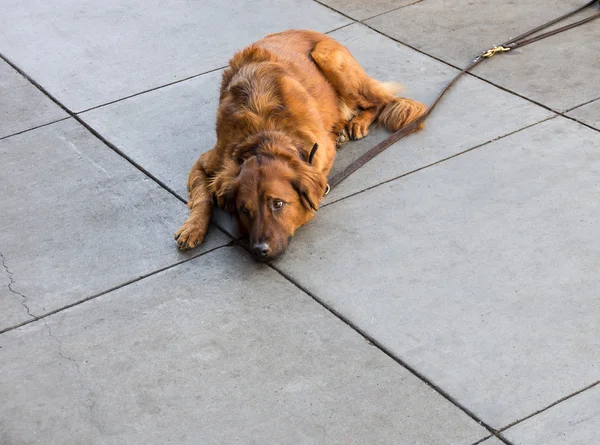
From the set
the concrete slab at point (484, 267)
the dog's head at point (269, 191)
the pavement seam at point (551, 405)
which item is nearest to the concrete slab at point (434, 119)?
the concrete slab at point (484, 267)

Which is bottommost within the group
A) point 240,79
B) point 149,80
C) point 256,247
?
point 149,80

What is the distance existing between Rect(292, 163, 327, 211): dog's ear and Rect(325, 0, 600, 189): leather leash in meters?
0.32

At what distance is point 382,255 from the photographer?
523cm

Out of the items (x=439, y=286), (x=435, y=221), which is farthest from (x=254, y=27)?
(x=439, y=286)

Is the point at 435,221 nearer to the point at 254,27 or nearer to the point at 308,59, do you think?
the point at 308,59

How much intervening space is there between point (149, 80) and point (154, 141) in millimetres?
1127

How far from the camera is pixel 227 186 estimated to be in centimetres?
A: 538

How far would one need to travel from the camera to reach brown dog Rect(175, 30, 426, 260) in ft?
17.4

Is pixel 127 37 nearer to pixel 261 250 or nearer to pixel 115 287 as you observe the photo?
pixel 115 287

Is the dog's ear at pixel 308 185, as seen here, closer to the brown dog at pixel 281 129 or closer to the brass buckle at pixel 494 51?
the brown dog at pixel 281 129

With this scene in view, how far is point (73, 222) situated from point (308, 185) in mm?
1560

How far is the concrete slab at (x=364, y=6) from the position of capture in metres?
8.59

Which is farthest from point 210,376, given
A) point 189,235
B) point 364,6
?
point 364,6

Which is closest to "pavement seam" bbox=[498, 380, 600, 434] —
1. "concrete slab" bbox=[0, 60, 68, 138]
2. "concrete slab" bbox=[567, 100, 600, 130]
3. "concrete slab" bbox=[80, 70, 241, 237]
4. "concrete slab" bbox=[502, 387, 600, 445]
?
"concrete slab" bbox=[502, 387, 600, 445]
